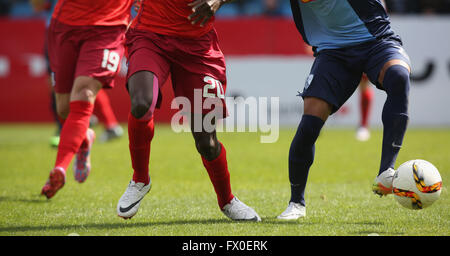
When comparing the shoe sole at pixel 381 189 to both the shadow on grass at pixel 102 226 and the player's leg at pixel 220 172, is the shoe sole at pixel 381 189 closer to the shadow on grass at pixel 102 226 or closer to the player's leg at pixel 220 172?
the player's leg at pixel 220 172

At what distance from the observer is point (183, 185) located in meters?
6.39

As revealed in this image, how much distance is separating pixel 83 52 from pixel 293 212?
225cm

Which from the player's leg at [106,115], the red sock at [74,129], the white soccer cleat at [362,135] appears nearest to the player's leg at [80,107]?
the red sock at [74,129]

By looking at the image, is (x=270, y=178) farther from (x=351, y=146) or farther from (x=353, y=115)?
(x=353, y=115)

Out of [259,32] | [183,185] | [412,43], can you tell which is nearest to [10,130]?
[259,32]

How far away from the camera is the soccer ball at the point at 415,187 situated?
13.5 feet

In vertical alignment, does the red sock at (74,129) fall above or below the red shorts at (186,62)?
below

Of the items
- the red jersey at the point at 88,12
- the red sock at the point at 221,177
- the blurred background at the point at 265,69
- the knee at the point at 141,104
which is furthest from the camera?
the blurred background at the point at 265,69

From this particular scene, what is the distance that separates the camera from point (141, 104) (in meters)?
4.07

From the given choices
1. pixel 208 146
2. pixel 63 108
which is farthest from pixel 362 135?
pixel 208 146

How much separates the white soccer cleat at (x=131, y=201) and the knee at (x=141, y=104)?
0.58 m

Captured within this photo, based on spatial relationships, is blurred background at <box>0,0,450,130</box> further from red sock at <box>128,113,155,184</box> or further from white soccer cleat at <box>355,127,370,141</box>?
red sock at <box>128,113,155,184</box>

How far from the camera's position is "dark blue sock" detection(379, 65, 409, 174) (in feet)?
13.9

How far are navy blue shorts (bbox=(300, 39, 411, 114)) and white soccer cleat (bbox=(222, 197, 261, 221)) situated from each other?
0.91 m
